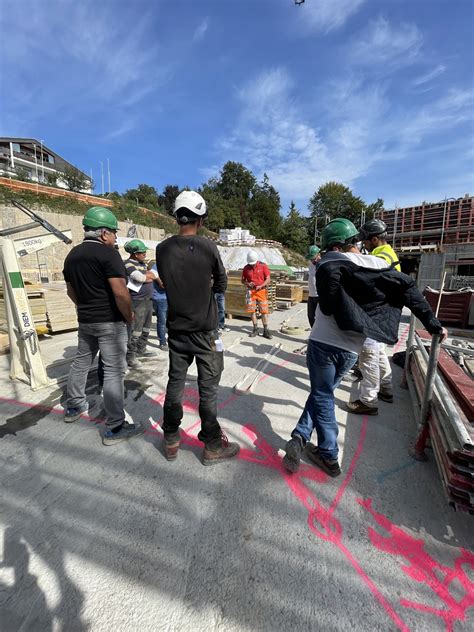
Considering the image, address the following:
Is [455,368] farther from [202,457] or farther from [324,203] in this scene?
[324,203]

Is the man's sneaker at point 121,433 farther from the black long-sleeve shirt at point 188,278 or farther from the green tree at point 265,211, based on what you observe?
→ the green tree at point 265,211

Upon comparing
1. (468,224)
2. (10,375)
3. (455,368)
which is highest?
(468,224)

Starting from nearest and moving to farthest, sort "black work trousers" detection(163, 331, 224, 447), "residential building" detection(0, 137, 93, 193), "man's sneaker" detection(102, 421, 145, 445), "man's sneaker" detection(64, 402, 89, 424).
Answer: "black work trousers" detection(163, 331, 224, 447), "man's sneaker" detection(102, 421, 145, 445), "man's sneaker" detection(64, 402, 89, 424), "residential building" detection(0, 137, 93, 193)

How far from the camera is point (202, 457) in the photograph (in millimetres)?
2537

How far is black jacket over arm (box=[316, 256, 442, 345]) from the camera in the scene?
2.04 m

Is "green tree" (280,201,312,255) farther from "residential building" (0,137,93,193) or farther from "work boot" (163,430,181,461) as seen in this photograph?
"work boot" (163,430,181,461)

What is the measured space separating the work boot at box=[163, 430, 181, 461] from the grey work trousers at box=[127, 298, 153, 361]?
2567 mm

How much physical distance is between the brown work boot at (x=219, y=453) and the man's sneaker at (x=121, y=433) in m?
0.80

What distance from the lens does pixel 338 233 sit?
7.36 feet

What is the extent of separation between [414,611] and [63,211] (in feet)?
93.1

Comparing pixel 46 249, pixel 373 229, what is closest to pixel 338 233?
pixel 373 229

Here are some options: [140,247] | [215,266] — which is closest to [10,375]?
[140,247]

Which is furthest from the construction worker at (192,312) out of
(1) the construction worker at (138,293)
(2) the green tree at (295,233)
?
(2) the green tree at (295,233)

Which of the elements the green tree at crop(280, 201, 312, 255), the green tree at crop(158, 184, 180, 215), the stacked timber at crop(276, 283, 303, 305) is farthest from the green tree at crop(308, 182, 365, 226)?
the stacked timber at crop(276, 283, 303, 305)
